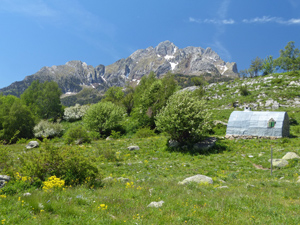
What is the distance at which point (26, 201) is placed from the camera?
18.8 ft

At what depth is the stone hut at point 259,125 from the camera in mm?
25031

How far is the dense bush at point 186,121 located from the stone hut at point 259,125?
784 centimetres

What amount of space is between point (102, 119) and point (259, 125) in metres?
27.1

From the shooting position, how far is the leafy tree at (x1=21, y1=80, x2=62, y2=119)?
189 ft

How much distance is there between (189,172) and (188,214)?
8.31m

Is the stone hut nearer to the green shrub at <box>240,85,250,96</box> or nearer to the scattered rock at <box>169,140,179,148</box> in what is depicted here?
the scattered rock at <box>169,140,179,148</box>

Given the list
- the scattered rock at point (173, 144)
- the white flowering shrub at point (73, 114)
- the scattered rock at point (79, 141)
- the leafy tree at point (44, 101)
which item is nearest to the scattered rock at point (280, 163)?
the scattered rock at point (173, 144)

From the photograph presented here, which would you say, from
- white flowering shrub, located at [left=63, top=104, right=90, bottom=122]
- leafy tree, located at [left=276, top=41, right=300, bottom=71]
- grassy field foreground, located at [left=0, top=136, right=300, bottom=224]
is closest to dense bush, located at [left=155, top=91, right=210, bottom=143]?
grassy field foreground, located at [left=0, top=136, right=300, bottom=224]

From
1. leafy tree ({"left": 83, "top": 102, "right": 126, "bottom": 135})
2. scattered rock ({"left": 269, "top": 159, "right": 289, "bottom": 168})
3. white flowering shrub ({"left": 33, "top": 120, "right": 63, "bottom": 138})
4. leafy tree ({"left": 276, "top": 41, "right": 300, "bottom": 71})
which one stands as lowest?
white flowering shrub ({"left": 33, "top": 120, "right": 63, "bottom": 138})

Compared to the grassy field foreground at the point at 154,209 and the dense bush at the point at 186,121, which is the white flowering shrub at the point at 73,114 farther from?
the grassy field foreground at the point at 154,209

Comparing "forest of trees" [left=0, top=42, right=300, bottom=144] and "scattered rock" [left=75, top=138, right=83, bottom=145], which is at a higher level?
"forest of trees" [left=0, top=42, right=300, bottom=144]

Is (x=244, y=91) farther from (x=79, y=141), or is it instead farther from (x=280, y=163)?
(x=79, y=141)

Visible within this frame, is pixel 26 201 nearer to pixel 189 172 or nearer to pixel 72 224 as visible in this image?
pixel 72 224

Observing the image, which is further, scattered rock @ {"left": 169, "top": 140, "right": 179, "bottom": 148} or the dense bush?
scattered rock @ {"left": 169, "top": 140, "right": 179, "bottom": 148}
